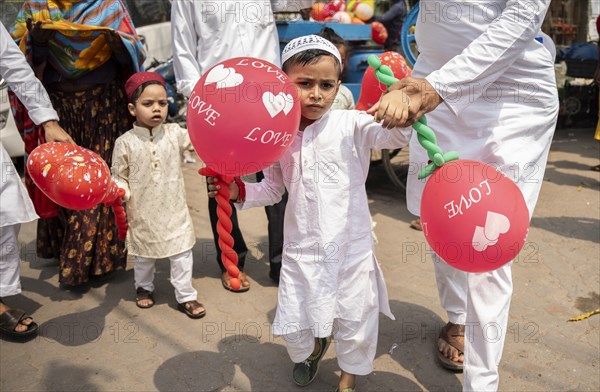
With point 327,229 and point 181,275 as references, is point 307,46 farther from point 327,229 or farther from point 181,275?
point 181,275

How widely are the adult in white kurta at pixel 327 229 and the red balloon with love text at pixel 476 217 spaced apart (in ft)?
1.47

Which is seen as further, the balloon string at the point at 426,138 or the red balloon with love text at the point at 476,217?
the balloon string at the point at 426,138

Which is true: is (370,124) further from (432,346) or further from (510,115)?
(432,346)

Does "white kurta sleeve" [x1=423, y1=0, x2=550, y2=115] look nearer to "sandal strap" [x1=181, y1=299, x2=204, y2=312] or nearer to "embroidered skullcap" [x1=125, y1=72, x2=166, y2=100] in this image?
"embroidered skullcap" [x1=125, y1=72, x2=166, y2=100]

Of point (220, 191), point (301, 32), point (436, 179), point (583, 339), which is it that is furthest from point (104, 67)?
point (583, 339)

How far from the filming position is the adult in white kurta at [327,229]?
2.33 meters

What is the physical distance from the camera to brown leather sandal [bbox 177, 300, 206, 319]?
329cm

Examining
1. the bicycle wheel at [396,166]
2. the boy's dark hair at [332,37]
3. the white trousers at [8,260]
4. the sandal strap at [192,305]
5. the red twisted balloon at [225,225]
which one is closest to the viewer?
the red twisted balloon at [225,225]

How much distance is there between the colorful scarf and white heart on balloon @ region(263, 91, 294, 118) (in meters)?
1.75

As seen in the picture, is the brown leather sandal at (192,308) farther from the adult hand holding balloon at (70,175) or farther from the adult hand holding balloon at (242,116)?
the adult hand holding balloon at (242,116)

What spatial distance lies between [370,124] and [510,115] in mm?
542

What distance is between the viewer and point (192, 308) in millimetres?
3309

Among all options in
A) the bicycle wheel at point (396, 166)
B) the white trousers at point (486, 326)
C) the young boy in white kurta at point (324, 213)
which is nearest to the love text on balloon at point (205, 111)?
the young boy in white kurta at point (324, 213)

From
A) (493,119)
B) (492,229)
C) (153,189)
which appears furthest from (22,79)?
(492,229)
